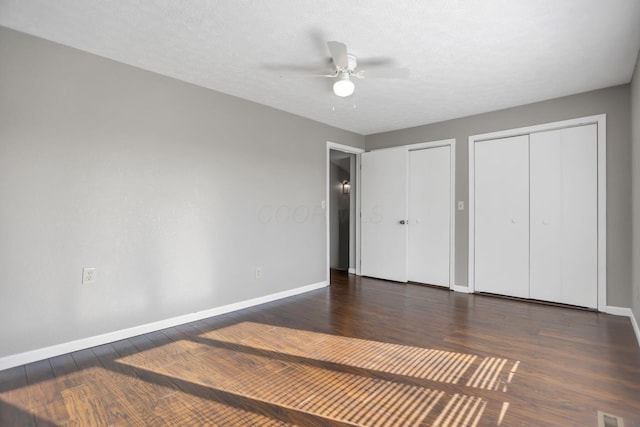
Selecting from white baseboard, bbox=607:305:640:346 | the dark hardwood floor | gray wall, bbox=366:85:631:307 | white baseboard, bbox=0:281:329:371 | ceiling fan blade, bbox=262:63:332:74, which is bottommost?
the dark hardwood floor

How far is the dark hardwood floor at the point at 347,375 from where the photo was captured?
5.66ft

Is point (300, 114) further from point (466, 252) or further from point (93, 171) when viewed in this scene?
point (466, 252)

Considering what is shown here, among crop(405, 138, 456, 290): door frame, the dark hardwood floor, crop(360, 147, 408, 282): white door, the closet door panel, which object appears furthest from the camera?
crop(360, 147, 408, 282): white door

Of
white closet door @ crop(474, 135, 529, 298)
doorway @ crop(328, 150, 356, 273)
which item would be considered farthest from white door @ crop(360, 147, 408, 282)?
white closet door @ crop(474, 135, 529, 298)

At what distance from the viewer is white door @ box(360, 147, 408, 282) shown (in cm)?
491

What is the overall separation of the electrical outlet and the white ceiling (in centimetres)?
173

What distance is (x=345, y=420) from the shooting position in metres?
1.67

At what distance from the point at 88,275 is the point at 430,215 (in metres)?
4.05

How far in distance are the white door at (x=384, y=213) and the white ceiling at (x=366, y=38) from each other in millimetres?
1646

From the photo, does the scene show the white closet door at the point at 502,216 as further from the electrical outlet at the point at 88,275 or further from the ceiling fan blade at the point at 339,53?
the electrical outlet at the point at 88,275

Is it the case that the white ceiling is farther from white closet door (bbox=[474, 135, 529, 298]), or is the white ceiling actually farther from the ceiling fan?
white closet door (bbox=[474, 135, 529, 298])

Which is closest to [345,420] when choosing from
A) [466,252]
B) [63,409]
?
[63,409]

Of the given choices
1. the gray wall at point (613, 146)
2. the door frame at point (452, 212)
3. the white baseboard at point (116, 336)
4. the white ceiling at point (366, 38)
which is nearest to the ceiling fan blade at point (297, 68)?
the white ceiling at point (366, 38)

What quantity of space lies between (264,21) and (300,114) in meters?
2.06
